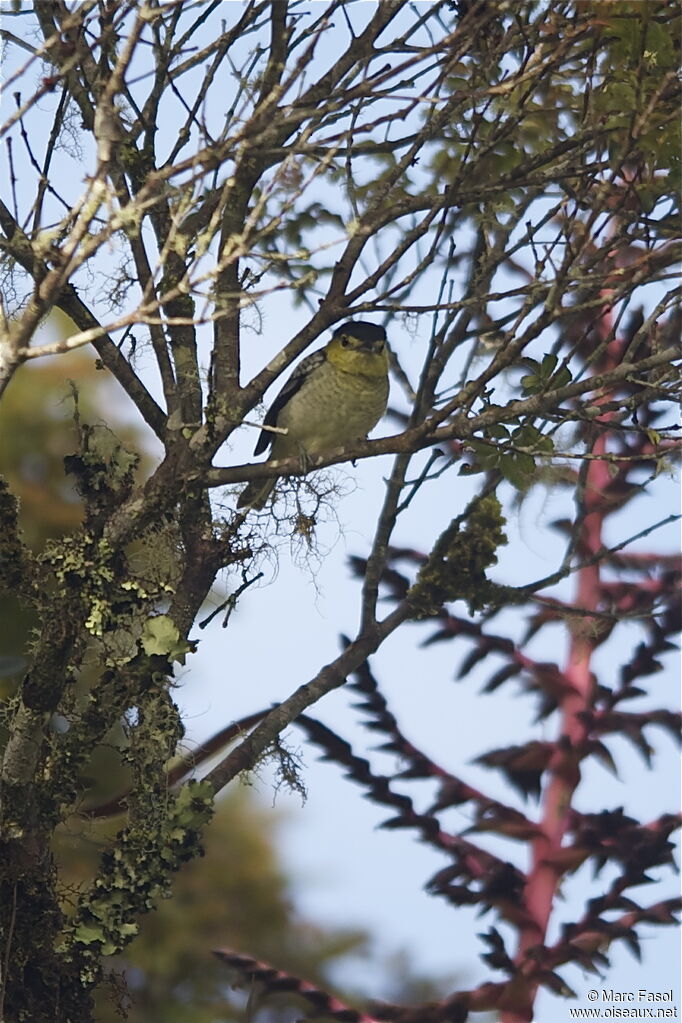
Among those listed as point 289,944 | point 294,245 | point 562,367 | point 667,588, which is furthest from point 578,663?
point 289,944

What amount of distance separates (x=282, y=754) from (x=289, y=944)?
171cm

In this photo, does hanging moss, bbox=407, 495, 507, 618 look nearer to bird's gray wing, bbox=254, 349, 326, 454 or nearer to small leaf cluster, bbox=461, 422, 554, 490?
small leaf cluster, bbox=461, 422, 554, 490

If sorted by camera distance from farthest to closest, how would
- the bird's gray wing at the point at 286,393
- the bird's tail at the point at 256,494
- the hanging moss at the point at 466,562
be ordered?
the bird's gray wing at the point at 286,393 < the bird's tail at the point at 256,494 < the hanging moss at the point at 466,562

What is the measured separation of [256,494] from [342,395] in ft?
2.44

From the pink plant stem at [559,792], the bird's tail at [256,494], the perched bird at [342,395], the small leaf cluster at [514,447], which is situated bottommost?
the pink plant stem at [559,792]

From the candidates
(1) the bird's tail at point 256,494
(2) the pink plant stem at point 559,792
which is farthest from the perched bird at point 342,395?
(2) the pink plant stem at point 559,792

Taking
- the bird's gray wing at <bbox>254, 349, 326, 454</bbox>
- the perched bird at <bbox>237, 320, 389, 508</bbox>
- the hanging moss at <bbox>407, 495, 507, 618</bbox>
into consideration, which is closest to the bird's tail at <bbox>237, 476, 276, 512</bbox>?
the hanging moss at <bbox>407, 495, 507, 618</bbox>

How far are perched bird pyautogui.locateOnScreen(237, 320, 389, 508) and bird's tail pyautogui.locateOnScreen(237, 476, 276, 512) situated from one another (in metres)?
0.56

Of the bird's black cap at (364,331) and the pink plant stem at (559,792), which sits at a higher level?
the bird's black cap at (364,331)

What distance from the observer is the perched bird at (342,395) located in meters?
3.94

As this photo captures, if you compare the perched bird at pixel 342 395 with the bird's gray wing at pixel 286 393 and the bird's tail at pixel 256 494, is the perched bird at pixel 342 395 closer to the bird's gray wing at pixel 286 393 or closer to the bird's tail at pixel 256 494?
the bird's gray wing at pixel 286 393

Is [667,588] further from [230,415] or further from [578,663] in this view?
[230,415]

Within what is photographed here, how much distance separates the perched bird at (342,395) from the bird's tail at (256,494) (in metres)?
0.56

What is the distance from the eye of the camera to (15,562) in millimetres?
2631
